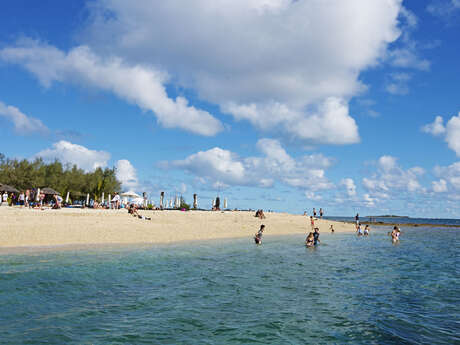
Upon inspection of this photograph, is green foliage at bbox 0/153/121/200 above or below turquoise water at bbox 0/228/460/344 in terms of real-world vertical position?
above

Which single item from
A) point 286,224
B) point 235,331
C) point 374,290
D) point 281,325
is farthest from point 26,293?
point 286,224

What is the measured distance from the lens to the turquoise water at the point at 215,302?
340 inches

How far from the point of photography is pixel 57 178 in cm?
7375

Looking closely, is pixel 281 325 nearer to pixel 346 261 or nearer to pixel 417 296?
pixel 417 296

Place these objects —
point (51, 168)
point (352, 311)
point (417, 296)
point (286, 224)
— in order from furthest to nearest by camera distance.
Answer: point (51, 168) → point (286, 224) → point (417, 296) → point (352, 311)

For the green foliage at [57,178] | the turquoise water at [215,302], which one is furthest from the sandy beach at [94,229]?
the green foliage at [57,178]

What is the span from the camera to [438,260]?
26375 mm

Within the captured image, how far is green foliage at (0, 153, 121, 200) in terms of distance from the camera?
221ft

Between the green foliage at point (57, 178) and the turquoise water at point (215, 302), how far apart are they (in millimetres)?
51221

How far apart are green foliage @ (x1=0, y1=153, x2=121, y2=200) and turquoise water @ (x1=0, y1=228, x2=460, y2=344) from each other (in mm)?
51221

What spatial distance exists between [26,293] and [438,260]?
28.8m

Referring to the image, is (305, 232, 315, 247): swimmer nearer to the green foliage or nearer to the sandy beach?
the sandy beach

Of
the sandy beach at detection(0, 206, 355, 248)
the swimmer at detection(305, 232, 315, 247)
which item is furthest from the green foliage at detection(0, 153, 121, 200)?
the swimmer at detection(305, 232, 315, 247)

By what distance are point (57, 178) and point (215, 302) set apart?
7346cm
